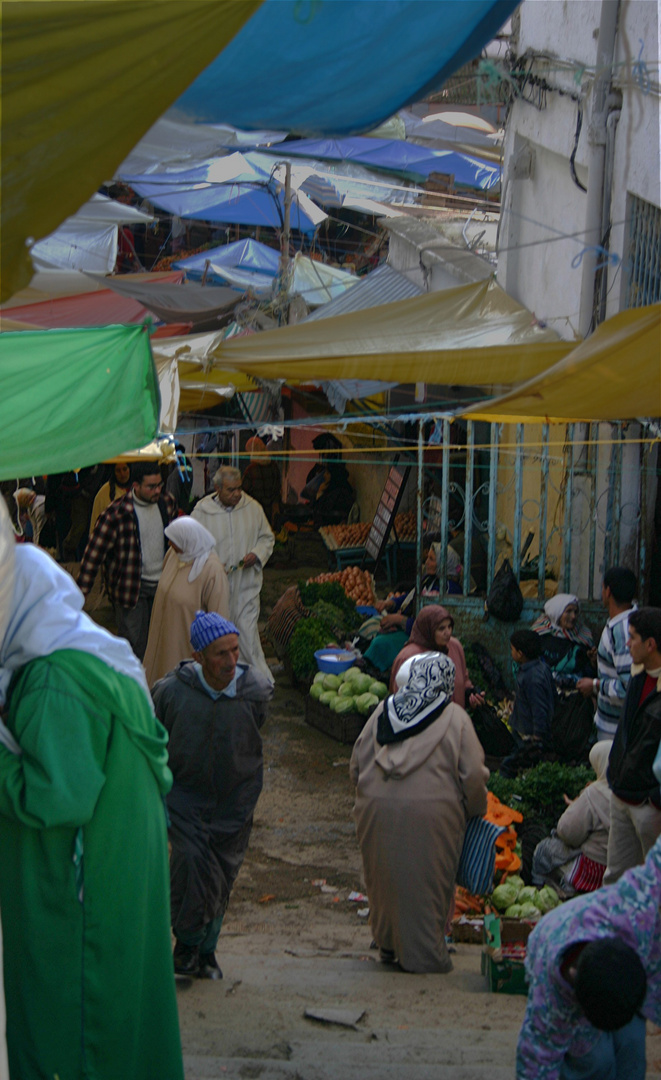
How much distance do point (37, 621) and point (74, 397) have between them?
2.28m

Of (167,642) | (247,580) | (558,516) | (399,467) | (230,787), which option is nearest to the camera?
(230,787)

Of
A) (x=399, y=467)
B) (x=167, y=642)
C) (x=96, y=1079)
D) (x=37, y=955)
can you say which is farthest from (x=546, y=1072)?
(x=399, y=467)

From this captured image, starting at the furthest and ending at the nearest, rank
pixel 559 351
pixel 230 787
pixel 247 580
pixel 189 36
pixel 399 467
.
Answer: pixel 399 467, pixel 247 580, pixel 559 351, pixel 230 787, pixel 189 36

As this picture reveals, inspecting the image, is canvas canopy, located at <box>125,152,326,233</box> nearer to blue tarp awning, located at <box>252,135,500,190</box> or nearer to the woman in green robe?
blue tarp awning, located at <box>252,135,500,190</box>

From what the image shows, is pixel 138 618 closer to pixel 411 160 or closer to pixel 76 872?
pixel 76 872

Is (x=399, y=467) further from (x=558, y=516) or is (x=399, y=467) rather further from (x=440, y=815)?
(x=440, y=815)

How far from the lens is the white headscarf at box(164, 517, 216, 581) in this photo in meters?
6.22

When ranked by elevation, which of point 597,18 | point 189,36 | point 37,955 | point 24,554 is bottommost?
point 37,955

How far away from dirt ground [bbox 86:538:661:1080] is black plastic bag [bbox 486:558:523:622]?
1889 mm

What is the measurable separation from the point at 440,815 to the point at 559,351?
150 inches

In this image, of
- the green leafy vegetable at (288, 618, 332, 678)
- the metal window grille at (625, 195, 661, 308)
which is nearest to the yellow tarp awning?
the green leafy vegetable at (288, 618, 332, 678)

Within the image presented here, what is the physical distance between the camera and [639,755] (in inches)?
159

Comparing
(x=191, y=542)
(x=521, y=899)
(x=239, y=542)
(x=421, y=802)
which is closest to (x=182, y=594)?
(x=191, y=542)

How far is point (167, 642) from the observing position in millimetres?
6250
